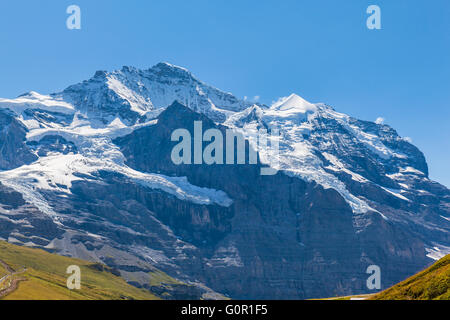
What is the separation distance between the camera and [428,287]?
10850cm

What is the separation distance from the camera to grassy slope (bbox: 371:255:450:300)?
105m

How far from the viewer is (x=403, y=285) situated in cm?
12144

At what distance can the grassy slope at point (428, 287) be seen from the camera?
105 meters
